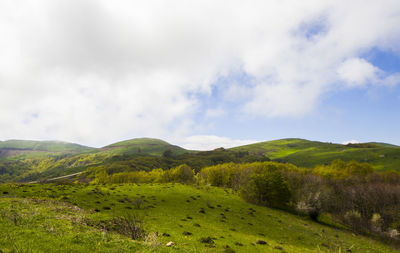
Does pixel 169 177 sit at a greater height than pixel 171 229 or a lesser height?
lesser

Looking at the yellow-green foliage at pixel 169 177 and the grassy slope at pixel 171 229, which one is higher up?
the grassy slope at pixel 171 229

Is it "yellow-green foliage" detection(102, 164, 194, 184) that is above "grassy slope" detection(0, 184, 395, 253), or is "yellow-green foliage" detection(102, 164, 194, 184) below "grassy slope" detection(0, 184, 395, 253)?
below

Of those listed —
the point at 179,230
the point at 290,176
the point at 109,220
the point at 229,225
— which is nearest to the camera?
the point at 109,220

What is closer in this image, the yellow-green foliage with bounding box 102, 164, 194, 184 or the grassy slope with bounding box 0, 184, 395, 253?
the grassy slope with bounding box 0, 184, 395, 253

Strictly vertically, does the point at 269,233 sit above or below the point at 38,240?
below

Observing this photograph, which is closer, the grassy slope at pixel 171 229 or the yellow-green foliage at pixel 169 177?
the grassy slope at pixel 171 229

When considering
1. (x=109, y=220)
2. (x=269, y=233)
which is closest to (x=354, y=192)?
(x=269, y=233)

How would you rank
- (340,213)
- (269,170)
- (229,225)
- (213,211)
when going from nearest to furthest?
(229,225) → (213,211) → (340,213) → (269,170)

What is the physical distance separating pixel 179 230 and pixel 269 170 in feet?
168

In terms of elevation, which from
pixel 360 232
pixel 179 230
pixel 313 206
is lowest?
pixel 360 232

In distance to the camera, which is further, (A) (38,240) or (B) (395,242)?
(B) (395,242)

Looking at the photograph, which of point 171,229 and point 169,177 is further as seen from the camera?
point 169,177

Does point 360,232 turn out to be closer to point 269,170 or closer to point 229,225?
point 269,170

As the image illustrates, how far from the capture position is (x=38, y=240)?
1160 cm
